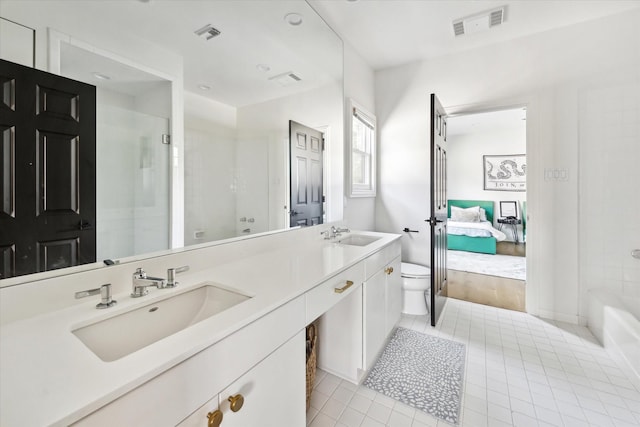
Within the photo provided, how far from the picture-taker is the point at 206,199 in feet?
4.54

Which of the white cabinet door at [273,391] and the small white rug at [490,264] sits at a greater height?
the white cabinet door at [273,391]

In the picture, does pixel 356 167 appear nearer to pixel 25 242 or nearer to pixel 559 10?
pixel 559 10

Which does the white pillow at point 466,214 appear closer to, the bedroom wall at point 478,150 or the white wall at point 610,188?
the bedroom wall at point 478,150

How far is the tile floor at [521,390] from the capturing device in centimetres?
147

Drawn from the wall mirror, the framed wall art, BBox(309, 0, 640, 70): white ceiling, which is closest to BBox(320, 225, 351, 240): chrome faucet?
the wall mirror

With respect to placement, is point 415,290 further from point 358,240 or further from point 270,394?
point 270,394

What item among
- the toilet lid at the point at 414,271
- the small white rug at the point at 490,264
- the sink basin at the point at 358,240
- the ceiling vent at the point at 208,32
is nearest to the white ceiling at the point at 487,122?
the small white rug at the point at 490,264

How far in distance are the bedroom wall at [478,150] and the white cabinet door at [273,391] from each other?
18.6ft

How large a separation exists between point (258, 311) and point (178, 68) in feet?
3.82

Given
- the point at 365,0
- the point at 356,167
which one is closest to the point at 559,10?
the point at 365,0

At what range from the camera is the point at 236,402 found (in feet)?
2.55

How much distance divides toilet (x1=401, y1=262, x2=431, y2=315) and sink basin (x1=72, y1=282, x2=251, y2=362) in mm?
2083

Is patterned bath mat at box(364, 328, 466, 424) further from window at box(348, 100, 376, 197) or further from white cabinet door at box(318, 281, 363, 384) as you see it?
window at box(348, 100, 376, 197)

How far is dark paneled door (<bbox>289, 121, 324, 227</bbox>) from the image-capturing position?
2.04 m
